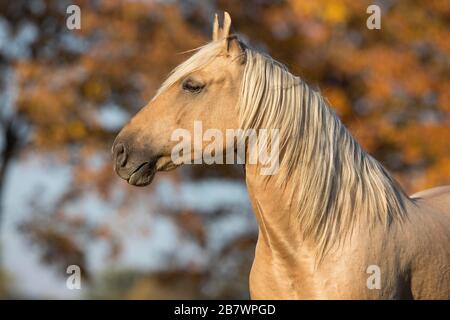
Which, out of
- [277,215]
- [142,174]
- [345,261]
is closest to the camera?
[345,261]

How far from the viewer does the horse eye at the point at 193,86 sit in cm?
385

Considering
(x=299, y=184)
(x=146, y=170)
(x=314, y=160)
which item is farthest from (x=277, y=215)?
(x=146, y=170)

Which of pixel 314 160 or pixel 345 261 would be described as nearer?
pixel 345 261

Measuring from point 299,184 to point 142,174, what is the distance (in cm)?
79

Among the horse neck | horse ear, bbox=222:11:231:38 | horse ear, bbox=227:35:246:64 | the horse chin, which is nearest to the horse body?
the horse neck

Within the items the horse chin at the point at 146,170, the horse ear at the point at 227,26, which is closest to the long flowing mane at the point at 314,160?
the horse ear at the point at 227,26

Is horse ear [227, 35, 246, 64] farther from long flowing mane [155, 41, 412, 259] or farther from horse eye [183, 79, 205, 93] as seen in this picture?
horse eye [183, 79, 205, 93]

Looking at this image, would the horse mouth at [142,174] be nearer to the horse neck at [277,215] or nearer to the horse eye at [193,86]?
the horse eye at [193,86]

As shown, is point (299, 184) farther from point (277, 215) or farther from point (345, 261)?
point (345, 261)

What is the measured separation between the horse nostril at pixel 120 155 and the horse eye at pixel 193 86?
438mm

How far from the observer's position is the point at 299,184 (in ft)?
12.2

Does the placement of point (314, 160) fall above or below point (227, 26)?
below

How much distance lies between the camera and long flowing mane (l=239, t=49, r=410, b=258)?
146 inches
